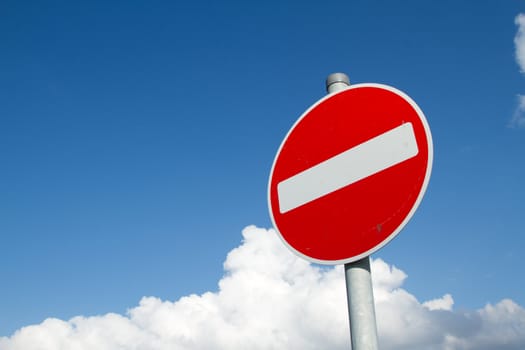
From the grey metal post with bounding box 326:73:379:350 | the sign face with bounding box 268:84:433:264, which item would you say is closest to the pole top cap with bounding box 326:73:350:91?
the sign face with bounding box 268:84:433:264

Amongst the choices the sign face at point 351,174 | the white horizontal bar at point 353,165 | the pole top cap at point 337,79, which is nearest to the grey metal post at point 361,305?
the sign face at point 351,174

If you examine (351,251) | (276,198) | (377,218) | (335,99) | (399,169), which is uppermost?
(335,99)

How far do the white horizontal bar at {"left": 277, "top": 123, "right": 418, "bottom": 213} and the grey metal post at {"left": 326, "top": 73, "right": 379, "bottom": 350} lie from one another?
0.36 m

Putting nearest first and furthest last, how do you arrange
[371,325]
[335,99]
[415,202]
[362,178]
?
[371,325] → [415,202] → [362,178] → [335,99]

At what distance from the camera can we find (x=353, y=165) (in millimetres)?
1869

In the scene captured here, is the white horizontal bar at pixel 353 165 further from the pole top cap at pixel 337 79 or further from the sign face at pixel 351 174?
the pole top cap at pixel 337 79

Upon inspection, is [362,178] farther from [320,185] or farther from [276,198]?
[276,198]

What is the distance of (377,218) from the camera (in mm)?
1742

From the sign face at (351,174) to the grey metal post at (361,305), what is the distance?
51 mm

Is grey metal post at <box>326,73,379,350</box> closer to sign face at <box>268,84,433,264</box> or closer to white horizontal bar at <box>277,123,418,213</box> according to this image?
sign face at <box>268,84,433,264</box>

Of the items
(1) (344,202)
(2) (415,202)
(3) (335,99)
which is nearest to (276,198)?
(1) (344,202)

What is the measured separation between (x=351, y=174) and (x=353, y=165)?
42 millimetres

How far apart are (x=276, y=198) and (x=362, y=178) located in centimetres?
49

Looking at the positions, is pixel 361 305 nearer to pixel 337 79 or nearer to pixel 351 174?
pixel 351 174
